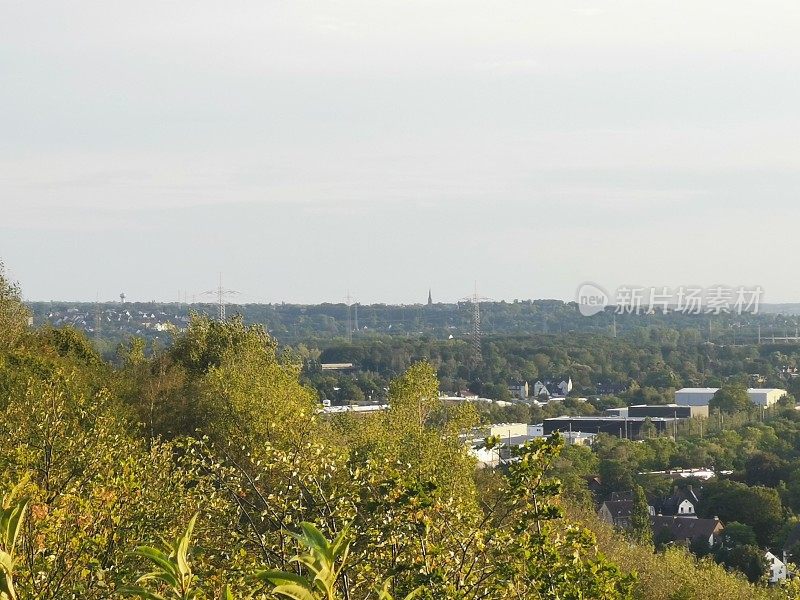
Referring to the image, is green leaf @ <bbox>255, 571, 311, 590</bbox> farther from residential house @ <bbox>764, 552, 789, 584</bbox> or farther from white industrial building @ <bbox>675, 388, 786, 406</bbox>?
white industrial building @ <bbox>675, 388, 786, 406</bbox>

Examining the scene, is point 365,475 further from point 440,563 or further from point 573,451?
point 573,451

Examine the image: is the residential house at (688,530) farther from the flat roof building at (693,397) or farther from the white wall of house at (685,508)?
the flat roof building at (693,397)

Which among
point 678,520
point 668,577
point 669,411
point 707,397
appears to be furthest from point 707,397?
point 668,577

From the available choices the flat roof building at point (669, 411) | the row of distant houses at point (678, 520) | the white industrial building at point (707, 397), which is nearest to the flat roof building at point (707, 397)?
the white industrial building at point (707, 397)

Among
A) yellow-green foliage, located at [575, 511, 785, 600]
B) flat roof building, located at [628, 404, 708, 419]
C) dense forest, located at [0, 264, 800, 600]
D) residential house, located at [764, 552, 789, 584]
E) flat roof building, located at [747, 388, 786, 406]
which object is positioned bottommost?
residential house, located at [764, 552, 789, 584]

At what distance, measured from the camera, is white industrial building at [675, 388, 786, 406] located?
159 meters

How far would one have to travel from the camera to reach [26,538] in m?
14.3

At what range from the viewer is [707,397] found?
162m

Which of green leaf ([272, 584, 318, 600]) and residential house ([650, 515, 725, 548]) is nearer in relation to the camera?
green leaf ([272, 584, 318, 600])

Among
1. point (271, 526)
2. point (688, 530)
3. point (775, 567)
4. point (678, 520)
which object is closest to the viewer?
point (271, 526)

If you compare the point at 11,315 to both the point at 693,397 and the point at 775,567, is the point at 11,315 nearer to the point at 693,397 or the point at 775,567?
the point at 775,567

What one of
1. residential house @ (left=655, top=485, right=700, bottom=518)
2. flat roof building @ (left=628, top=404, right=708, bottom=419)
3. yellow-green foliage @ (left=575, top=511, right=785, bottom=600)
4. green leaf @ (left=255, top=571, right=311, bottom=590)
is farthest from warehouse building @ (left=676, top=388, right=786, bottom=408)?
green leaf @ (left=255, top=571, right=311, bottom=590)

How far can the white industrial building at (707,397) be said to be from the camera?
15938 cm

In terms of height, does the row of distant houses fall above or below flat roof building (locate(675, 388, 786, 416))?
below
